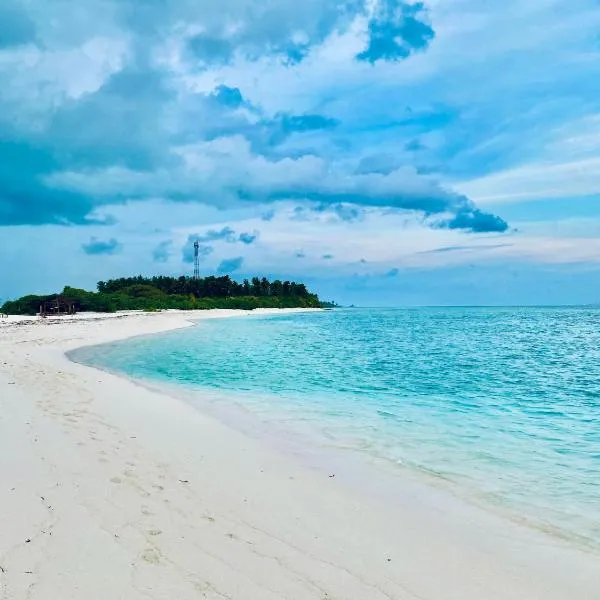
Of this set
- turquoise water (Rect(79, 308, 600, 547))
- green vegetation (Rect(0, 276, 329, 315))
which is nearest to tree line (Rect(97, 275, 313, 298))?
green vegetation (Rect(0, 276, 329, 315))

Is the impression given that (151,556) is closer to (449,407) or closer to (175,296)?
(449,407)

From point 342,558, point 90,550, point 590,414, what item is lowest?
point 590,414

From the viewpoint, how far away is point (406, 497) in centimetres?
720

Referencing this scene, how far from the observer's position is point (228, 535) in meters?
5.30

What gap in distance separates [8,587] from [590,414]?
48.9 feet

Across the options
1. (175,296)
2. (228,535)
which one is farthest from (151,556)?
(175,296)

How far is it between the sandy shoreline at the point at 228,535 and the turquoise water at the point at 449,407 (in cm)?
151

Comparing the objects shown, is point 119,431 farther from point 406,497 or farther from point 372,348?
point 372,348

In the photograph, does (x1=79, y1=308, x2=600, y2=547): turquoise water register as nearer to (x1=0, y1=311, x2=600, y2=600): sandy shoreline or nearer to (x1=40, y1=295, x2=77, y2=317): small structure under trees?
(x1=0, y1=311, x2=600, y2=600): sandy shoreline

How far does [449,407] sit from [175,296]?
393ft

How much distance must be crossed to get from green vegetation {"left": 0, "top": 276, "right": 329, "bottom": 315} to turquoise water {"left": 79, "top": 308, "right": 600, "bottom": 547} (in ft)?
196

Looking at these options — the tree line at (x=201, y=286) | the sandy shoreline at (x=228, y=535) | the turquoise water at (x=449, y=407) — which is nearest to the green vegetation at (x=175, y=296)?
the tree line at (x=201, y=286)

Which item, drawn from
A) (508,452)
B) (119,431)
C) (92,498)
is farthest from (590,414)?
(92,498)

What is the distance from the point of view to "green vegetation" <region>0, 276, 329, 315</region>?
86.0 meters
